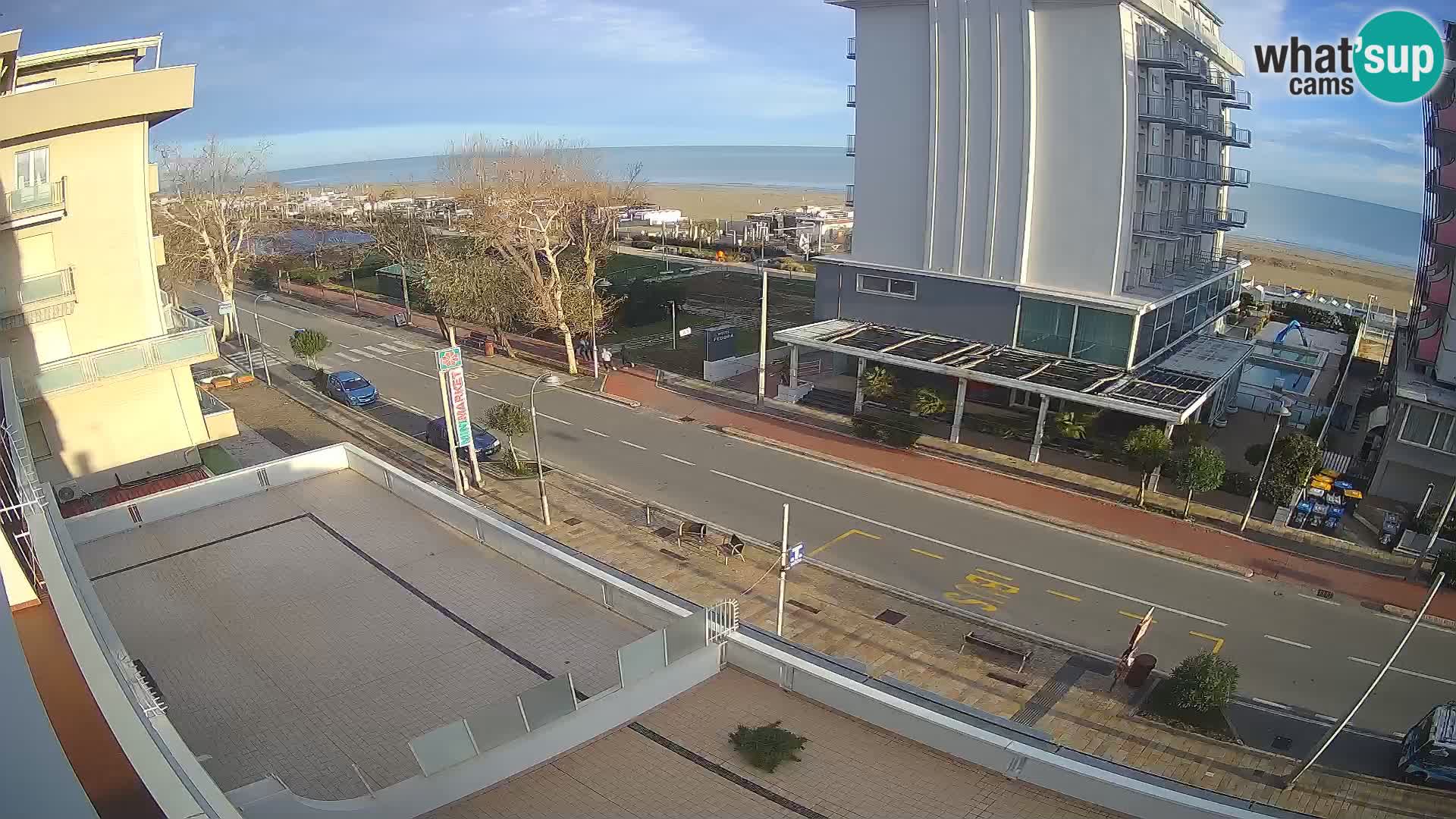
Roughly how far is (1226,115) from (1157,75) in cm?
1642

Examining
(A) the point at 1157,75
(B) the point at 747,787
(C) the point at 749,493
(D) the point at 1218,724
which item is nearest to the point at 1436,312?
(A) the point at 1157,75

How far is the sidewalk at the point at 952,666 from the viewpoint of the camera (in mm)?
14008

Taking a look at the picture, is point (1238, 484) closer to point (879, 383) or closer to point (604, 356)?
point (879, 383)

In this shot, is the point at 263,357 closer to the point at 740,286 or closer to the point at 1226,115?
the point at 740,286

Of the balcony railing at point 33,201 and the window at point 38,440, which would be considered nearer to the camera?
the balcony railing at point 33,201

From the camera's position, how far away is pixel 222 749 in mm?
9852

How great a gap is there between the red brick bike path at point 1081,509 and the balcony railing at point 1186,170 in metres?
12.5

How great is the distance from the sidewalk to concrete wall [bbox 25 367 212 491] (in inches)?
429

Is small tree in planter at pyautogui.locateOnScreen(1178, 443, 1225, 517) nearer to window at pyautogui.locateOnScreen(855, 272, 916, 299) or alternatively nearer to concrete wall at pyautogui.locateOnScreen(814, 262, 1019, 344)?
concrete wall at pyautogui.locateOnScreen(814, 262, 1019, 344)

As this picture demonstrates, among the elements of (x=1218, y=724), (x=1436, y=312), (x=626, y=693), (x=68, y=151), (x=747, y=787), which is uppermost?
(x=68, y=151)

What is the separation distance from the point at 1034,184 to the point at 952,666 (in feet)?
63.9

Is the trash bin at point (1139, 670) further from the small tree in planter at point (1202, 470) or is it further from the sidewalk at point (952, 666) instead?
the small tree in planter at point (1202, 470)

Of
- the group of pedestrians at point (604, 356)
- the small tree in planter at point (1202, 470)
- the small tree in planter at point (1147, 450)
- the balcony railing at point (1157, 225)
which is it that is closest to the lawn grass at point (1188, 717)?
the small tree in planter at point (1202, 470)

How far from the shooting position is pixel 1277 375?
33.9 m
